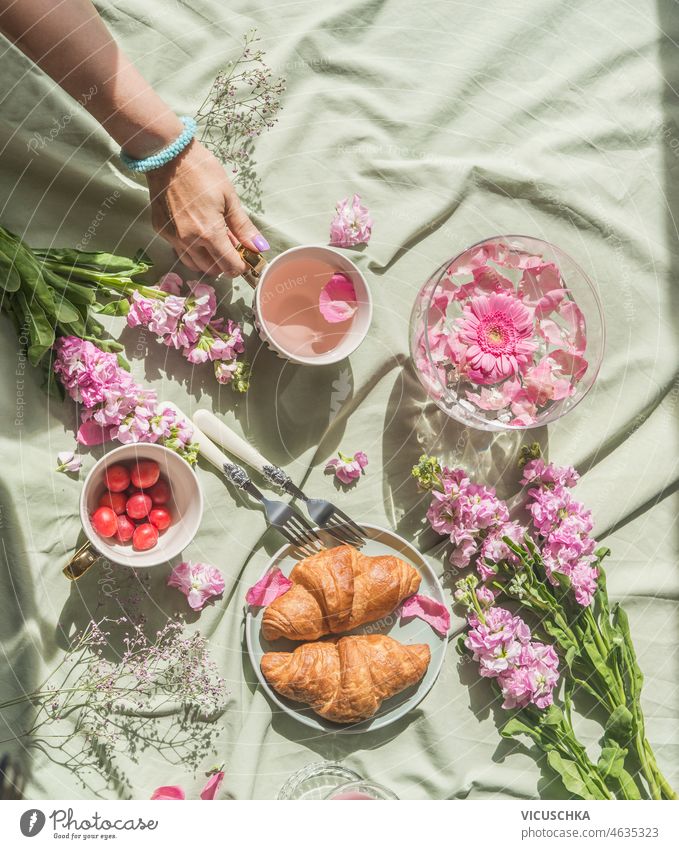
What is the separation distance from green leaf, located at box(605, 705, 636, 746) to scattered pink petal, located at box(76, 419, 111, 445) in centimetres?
75

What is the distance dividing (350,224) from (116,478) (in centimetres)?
44

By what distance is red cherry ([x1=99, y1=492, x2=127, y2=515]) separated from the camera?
921 mm

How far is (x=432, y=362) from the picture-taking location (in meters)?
0.97

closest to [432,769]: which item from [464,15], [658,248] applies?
[658,248]

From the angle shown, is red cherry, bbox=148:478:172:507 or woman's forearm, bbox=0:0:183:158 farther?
red cherry, bbox=148:478:172:507

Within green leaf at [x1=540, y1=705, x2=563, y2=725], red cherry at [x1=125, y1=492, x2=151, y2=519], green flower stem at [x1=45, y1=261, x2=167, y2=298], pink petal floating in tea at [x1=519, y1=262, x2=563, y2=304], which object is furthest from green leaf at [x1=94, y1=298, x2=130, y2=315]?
green leaf at [x1=540, y1=705, x2=563, y2=725]

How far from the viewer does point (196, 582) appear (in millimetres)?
962

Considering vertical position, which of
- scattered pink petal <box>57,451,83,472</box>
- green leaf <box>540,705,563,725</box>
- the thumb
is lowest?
green leaf <box>540,705,563,725</box>

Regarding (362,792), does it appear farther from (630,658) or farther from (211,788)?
(630,658)

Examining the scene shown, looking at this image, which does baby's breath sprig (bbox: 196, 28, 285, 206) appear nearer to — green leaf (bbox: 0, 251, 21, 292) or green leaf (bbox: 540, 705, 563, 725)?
green leaf (bbox: 0, 251, 21, 292)

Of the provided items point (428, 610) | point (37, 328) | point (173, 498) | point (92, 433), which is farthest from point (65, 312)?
point (428, 610)

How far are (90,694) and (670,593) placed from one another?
781mm

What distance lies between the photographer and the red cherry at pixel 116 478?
908 mm
